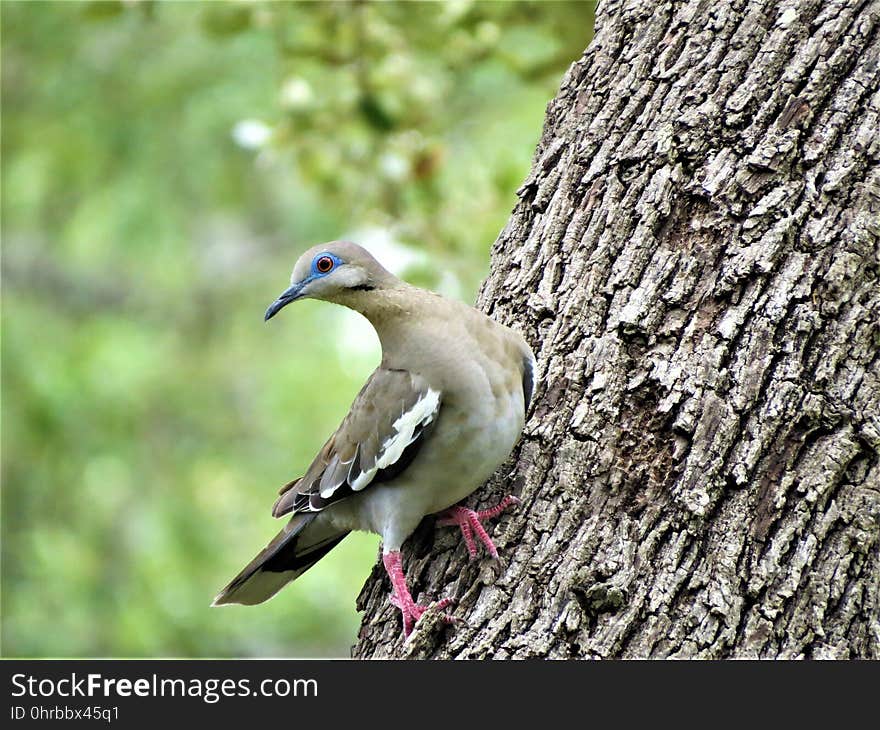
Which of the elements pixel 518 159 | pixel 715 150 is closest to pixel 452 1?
pixel 518 159

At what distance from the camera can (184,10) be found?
21.9 feet

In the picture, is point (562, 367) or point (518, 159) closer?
point (562, 367)

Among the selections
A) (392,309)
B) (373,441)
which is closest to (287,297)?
(392,309)

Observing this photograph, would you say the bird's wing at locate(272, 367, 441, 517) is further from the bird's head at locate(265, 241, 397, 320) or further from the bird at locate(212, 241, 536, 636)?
the bird's head at locate(265, 241, 397, 320)

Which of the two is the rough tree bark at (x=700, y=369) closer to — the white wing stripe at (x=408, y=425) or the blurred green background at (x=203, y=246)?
the white wing stripe at (x=408, y=425)

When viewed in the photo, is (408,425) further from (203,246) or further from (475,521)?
(203,246)

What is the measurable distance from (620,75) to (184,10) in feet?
14.1

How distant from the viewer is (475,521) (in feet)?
9.55

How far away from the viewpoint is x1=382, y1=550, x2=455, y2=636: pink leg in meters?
2.86

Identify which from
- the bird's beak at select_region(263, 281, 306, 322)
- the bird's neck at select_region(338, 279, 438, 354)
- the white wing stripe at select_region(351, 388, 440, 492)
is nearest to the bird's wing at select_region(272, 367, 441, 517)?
the white wing stripe at select_region(351, 388, 440, 492)

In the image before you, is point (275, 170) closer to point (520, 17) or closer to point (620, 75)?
point (520, 17)

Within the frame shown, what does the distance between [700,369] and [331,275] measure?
47.3 inches
